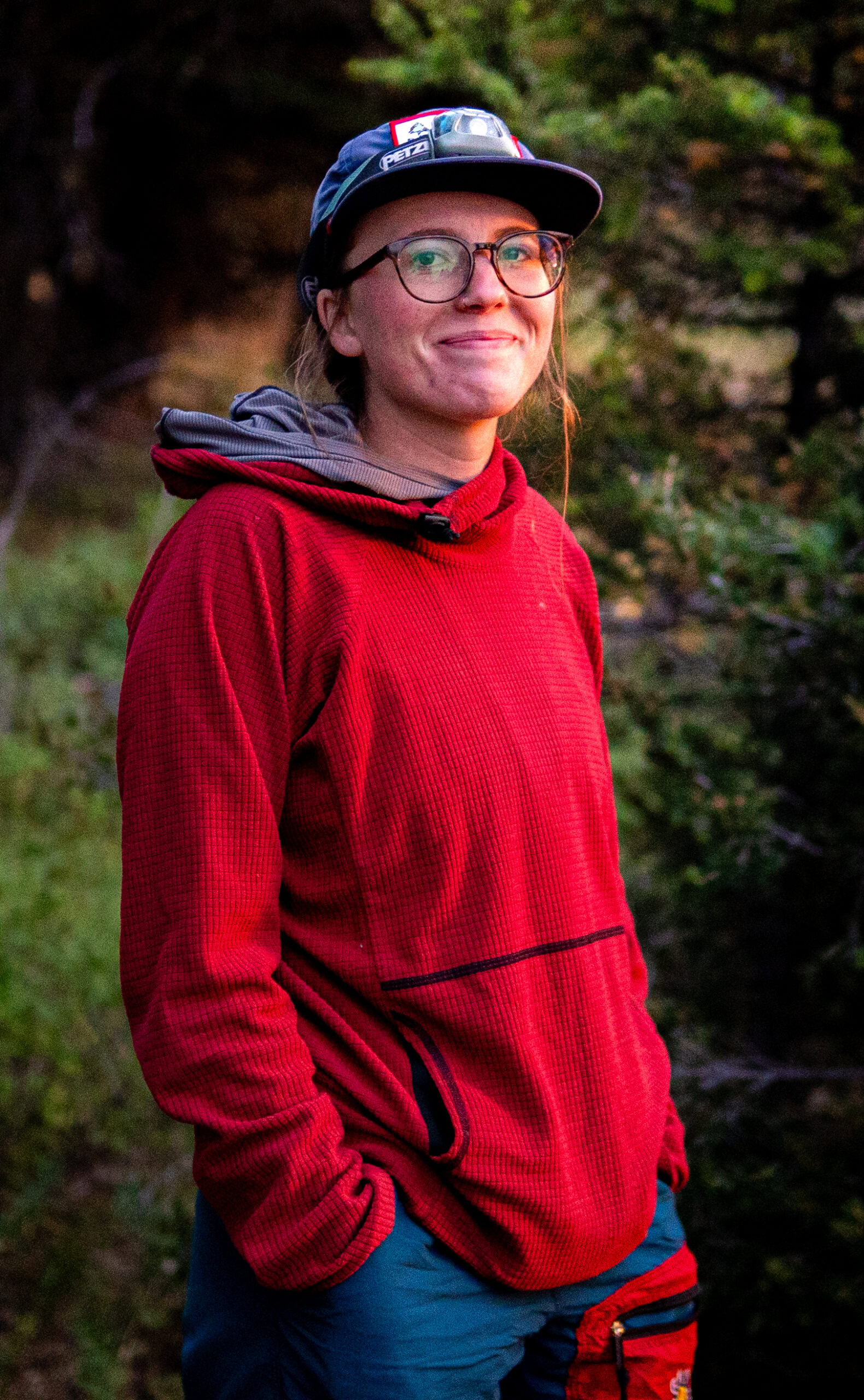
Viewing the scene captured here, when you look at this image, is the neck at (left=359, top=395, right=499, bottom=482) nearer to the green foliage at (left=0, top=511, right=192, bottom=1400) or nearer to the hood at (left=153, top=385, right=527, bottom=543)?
the hood at (left=153, top=385, right=527, bottom=543)

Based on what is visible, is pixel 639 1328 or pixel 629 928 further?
pixel 629 928

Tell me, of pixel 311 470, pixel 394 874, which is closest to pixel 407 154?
pixel 311 470

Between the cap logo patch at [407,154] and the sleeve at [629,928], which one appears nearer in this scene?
the cap logo patch at [407,154]

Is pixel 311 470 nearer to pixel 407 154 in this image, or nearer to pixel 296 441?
pixel 296 441

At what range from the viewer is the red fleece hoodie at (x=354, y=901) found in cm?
141

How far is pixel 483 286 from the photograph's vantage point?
1.65m

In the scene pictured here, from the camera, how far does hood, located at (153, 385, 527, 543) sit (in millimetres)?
1574

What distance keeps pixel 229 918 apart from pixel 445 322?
0.90 meters

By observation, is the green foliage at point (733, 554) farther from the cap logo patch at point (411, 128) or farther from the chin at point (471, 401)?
the cap logo patch at point (411, 128)

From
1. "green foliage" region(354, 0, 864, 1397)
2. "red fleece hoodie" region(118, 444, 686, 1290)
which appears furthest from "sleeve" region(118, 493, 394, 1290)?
"green foliage" region(354, 0, 864, 1397)

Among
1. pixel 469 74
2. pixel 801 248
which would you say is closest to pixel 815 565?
pixel 801 248

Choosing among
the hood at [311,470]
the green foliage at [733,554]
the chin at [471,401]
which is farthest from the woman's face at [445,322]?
the green foliage at [733,554]

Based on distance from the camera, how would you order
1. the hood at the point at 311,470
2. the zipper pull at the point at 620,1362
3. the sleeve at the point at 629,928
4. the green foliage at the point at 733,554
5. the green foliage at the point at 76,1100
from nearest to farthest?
the hood at the point at 311,470 → the zipper pull at the point at 620,1362 → the sleeve at the point at 629,928 → the green foliage at the point at 733,554 → the green foliage at the point at 76,1100

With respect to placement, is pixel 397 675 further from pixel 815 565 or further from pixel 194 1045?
pixel 815 565
